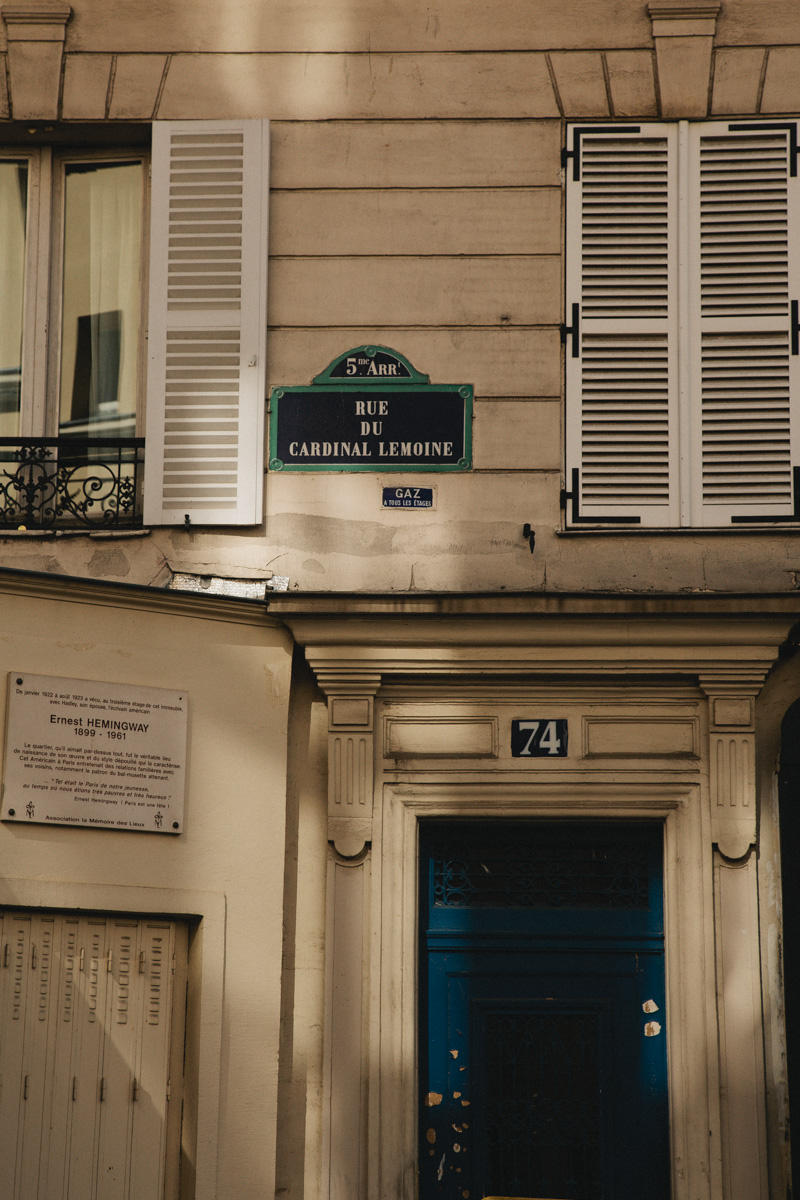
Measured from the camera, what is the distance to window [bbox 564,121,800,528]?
7316 millimetres

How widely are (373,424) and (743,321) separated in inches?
71.9

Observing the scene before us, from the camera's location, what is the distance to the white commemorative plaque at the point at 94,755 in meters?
6.59

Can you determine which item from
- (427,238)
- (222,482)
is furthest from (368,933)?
(427,238)

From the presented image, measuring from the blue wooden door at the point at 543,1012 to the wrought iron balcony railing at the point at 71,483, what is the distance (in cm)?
212

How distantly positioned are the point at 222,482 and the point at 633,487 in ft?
6.33

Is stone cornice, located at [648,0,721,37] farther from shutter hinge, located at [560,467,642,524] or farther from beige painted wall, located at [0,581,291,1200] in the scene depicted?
beige painted wall, located at [0,581,291,1200]

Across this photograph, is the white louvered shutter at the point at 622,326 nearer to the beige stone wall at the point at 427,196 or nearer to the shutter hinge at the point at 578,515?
the shutter hinge at the point at 578,515

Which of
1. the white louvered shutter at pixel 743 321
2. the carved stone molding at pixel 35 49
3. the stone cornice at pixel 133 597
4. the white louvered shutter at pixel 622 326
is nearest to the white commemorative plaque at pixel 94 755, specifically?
the stone cornice at pixel 133 597

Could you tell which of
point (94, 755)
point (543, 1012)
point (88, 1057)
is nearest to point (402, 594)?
point (94, 755)

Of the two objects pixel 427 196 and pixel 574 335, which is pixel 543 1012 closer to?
pixel 574 335

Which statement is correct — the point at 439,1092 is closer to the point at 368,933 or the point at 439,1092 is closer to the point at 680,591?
the point at 368,933

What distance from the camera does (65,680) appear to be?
6.73 meters

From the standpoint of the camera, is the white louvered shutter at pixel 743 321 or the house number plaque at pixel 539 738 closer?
the house number plaque at pixel 539 738

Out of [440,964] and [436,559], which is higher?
[436,559]
